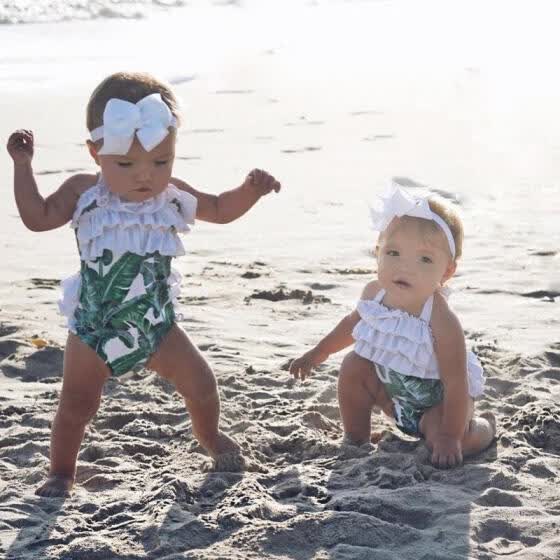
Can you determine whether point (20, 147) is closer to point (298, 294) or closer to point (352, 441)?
point (352, 441)

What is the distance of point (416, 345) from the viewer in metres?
4.42

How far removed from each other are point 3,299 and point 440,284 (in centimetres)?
267

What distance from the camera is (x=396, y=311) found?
448 centimetres

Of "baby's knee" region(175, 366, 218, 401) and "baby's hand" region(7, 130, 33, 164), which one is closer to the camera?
"baby's hand" region(7, 130, 33, 164)

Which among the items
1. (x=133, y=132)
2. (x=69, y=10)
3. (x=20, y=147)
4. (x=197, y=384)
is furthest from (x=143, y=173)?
(x=69, y=10)

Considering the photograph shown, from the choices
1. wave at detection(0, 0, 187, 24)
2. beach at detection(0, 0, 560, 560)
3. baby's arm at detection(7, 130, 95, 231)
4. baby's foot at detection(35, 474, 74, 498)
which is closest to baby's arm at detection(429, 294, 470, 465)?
beach at detection(0, 0, 560, 560)

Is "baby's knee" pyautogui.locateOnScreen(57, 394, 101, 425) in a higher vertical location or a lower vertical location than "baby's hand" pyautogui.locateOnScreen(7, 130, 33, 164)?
lower

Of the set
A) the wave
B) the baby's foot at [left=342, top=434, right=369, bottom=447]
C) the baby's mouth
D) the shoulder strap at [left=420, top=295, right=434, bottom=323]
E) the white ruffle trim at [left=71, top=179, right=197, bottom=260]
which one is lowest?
the baby's foot at [left=342, top=434, right=369, bottom=447]

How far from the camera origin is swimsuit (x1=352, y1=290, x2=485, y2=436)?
174 inches

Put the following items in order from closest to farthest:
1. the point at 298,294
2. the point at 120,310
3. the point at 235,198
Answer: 1. the point at 120,310
2. the point at 235,198
3. the point at 298,294

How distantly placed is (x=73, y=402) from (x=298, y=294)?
2.45m

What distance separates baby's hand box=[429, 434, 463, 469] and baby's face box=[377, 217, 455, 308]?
0.50m

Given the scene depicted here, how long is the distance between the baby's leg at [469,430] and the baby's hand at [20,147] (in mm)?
1659

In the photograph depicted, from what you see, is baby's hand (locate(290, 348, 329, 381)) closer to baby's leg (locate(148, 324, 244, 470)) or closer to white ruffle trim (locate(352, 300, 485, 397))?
white ruffle trim (locate(352, 300, 485, 397))
